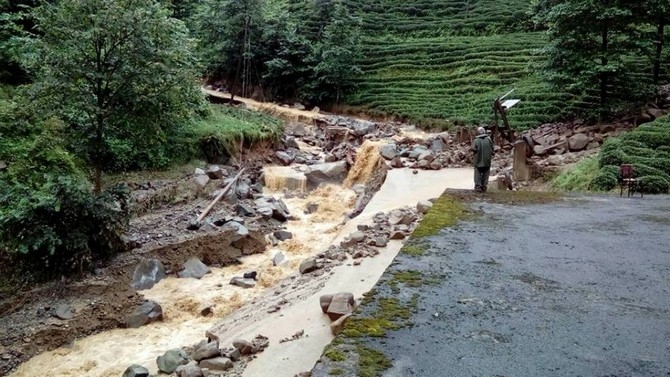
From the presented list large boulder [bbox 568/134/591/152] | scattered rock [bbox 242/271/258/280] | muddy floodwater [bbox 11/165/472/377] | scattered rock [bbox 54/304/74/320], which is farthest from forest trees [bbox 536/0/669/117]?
scattered rock [bbox 54/304/74/320]

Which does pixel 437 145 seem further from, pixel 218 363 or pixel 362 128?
pixel 218 363

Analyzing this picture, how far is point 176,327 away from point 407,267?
198 inches

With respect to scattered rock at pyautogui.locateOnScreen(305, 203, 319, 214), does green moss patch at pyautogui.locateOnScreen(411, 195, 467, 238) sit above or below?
above

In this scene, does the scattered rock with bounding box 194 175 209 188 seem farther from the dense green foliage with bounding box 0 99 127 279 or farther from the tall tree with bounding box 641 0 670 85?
the tall tree with bounding box 641 0 670 85

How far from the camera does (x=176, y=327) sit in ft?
29.1

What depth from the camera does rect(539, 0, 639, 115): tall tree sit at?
55.9ft

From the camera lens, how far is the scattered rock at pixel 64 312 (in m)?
8.59

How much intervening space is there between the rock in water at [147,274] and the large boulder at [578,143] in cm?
1341

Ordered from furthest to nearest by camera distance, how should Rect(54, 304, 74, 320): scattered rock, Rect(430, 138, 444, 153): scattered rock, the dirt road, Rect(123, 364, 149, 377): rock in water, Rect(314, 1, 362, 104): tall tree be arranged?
Rect(314, 1, 362, 104): tall tree, Rect(430, 138, 444, 153): scattered rock, Rect(54, 304, 74, 320): scattered rock, Rect(123, 364, 149, 377): rock in water, the dirt road

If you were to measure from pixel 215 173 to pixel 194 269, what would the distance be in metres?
5.80

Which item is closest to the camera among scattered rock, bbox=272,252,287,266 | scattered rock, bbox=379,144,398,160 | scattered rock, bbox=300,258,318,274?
scattered rock, bbox=300,258,318,274

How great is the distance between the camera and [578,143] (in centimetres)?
1666

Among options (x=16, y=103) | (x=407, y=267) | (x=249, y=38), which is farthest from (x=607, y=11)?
(x=249, y=38)

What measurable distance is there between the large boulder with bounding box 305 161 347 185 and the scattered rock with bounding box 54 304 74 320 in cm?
1028
